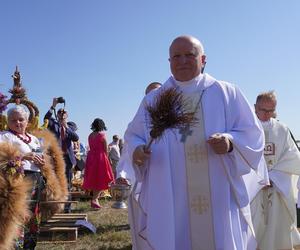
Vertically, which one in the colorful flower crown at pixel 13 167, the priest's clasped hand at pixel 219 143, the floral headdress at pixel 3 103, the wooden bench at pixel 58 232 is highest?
the floral headdress at pixel 3 103

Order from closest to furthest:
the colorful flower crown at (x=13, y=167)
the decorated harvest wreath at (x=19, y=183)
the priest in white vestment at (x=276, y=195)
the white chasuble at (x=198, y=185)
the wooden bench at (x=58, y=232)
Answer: the white chasuble at (x=198, y=185)
the decorated harvest wreath at (x=19, y=183)
the colorful flower crown at (x=13, y=167)
the priest in white vestment at (x=276, y=195)
the wooden bench at (x=58, y=232)

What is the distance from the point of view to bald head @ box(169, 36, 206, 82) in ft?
10.7

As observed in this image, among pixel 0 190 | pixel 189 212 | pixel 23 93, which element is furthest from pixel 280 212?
pixel 23 93

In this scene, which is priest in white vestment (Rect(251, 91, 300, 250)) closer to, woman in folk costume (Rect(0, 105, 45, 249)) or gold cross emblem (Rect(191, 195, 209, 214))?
gold cross emblem (Rect(191, 195, 209, 214))

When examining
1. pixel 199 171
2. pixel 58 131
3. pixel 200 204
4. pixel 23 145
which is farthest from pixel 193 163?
pixel 58 131

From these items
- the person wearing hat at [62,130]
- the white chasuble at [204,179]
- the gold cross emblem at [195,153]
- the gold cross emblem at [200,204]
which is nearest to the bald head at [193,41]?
the white chasuble at [204,179]

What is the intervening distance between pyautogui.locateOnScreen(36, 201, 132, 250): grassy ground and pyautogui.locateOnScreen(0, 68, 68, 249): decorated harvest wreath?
0.58 m

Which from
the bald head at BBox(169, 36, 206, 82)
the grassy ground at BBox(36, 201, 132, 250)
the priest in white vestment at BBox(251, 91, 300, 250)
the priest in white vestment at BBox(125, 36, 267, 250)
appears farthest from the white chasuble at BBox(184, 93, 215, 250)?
the grassy ground at BBox(36, 201, 132, 250)

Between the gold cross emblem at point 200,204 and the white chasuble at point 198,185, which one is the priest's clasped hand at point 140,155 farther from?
the gold cross emblem at point 200,204

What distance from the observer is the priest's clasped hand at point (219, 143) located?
9.62ft

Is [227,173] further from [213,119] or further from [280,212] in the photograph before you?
[280,212]

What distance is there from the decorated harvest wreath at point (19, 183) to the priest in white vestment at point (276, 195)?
2.56 meters

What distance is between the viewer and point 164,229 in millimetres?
3102

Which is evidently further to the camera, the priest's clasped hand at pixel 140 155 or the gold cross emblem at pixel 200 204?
the gold cross emblem at pixel 200 204
